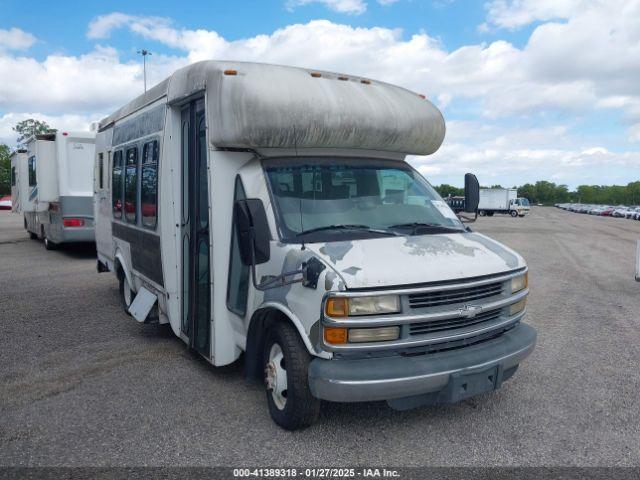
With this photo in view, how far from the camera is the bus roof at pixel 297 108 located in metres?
4.35

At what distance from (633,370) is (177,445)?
4488mm

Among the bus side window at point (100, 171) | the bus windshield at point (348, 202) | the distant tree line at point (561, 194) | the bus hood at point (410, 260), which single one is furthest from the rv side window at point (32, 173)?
the distant tree line at point (561, 194)

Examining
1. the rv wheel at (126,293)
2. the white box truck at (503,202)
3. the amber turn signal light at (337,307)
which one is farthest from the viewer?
the white box truck at (503,202)

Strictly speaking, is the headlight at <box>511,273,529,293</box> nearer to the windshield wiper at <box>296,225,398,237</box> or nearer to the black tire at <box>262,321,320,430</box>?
the windshield wiper at <box>296,225,398,237</box>

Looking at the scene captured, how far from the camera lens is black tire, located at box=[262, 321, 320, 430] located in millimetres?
3826

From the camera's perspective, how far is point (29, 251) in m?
15.6

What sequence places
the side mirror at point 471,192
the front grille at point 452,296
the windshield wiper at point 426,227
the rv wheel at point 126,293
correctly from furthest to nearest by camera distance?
the rv wheel at point 126,293
the side mirror at point 471,192
the windshield wiper at point 426,227
the front grille at point 452,296

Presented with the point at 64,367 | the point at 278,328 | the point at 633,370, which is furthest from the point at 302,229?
the point at 633,370

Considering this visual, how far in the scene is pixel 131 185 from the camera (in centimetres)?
684

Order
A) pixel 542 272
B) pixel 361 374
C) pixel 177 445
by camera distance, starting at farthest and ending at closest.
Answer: pixel 542 272
pixel 177 445
pixel 361 374

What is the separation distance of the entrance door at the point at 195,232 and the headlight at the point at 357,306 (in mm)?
1636

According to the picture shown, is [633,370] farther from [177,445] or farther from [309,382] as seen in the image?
[177,445]

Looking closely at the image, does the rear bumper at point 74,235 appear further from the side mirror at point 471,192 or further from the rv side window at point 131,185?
the side mirror at point 471,192

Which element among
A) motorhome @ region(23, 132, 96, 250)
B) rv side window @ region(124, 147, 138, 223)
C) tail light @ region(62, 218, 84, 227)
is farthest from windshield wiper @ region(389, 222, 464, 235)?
tail light @ region(62, 218, 84, 227)
